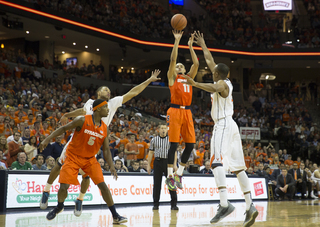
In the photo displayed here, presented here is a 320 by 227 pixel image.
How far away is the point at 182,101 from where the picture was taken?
680 cm

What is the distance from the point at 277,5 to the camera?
1106 inches

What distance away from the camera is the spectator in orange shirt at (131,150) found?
12.1 metres

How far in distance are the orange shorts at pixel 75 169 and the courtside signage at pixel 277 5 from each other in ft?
85.6

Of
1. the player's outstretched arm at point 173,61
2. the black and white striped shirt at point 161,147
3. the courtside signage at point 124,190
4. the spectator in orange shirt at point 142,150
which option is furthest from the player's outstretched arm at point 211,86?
the spectator in orange shirt at point 142,150

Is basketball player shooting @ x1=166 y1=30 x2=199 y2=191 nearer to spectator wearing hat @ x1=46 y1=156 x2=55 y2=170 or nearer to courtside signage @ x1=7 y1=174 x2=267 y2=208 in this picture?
courtside signage @ x1=7 y1=174 x2=267 y2=208

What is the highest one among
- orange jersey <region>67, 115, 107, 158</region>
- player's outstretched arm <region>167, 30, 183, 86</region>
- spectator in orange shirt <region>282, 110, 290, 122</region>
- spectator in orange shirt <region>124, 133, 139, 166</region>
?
player's outstretched arm <region>167, 30, 183, 86</region>

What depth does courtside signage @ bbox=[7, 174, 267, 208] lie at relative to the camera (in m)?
8.12

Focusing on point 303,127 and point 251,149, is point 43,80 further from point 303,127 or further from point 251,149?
point 303,127

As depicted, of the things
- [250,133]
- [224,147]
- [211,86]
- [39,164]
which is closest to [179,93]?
[211,86]

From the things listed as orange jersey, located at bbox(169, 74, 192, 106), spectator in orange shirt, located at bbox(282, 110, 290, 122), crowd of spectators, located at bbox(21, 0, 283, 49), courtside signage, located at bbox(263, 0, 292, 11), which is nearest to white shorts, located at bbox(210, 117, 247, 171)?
orange jersey, located at bbox(169, 74, 192, 106)

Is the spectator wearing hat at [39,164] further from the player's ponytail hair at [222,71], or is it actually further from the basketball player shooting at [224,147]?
the player's ponytail hair at [222,71]

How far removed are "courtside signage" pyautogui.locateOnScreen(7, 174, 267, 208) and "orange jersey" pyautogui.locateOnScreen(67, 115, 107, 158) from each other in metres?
3.49

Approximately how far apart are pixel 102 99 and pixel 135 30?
737 inches

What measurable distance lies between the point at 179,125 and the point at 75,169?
2.22 m
